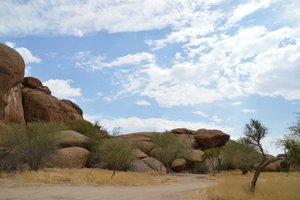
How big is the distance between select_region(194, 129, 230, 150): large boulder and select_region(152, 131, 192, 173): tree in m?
15.6

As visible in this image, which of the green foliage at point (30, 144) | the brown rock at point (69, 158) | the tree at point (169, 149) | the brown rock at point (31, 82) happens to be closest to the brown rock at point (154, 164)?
the tree at point (169, 149)

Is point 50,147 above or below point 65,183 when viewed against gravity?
above

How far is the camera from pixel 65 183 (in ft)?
88.5

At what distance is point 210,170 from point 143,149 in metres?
12.5

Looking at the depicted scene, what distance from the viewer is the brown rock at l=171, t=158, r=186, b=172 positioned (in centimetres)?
6067

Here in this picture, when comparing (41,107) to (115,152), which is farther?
(41,107)

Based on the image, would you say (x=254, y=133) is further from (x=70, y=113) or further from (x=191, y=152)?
(x=70, y=113)

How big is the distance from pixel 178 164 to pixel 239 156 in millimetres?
10169

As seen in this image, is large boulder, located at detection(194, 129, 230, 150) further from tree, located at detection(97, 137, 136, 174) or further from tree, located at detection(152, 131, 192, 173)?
tree, located at detection(97, 137, 136, 174)

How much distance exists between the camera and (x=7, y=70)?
47.8 m

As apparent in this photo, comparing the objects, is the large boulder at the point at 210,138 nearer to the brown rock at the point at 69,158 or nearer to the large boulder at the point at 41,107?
the large boulder at the point at 41,107

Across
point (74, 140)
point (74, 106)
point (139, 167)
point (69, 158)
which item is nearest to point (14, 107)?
point (74, 140)

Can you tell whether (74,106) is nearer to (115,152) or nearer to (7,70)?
(7,70)

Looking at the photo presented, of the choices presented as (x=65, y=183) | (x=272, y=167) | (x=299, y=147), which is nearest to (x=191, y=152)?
(x=272, y=167)
